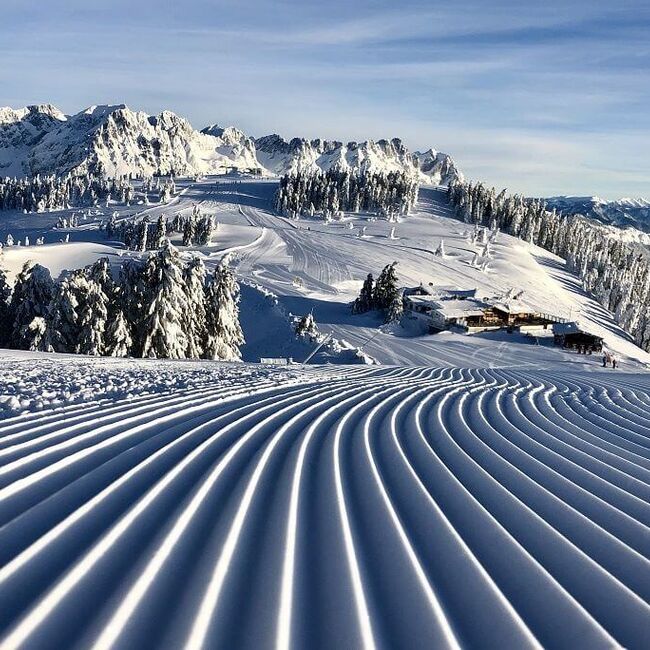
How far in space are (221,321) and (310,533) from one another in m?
32.2

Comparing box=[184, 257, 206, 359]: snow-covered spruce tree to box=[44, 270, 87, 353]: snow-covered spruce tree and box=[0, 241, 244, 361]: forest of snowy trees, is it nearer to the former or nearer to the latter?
box=[0, 241, 244, 361]: forest of snowy trees

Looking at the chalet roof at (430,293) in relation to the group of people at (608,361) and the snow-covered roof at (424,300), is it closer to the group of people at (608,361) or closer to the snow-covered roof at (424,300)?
the snow-covered roof at (424,300)

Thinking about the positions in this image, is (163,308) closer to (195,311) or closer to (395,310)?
(195,311)

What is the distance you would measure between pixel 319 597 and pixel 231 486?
2031 millimetres

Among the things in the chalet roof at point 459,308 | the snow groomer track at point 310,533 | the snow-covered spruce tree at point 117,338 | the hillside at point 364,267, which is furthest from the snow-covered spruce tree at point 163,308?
the chalet roof at point 459,308

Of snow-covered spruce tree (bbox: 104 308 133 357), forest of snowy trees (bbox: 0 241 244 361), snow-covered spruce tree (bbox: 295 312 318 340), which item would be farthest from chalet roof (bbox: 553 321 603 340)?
snow-covered spruce tree (bbox: 104 308 133 357)

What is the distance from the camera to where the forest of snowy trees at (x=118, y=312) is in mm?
29281

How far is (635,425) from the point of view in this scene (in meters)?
9.57

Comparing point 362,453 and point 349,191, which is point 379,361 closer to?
point 362,453

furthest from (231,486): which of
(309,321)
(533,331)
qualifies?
(533,331)

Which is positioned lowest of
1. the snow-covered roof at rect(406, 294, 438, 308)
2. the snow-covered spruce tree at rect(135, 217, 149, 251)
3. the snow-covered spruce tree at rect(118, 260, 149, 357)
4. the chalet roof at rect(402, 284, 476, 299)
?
the snow-covered spruce tree at rect(118, 260, 149, 357)

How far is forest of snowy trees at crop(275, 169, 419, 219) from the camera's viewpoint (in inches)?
5133

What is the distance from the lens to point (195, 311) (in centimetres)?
3400

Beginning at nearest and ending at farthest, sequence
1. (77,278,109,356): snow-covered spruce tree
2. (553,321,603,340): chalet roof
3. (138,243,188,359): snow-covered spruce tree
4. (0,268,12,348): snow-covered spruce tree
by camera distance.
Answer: (77,278,109,356): snow-covered spruce tree, (138,243,188,359): snow-covered spruce tree, (0,268,12,348): snow-covered spruce tree, (553,321,603,340): chalet roof
